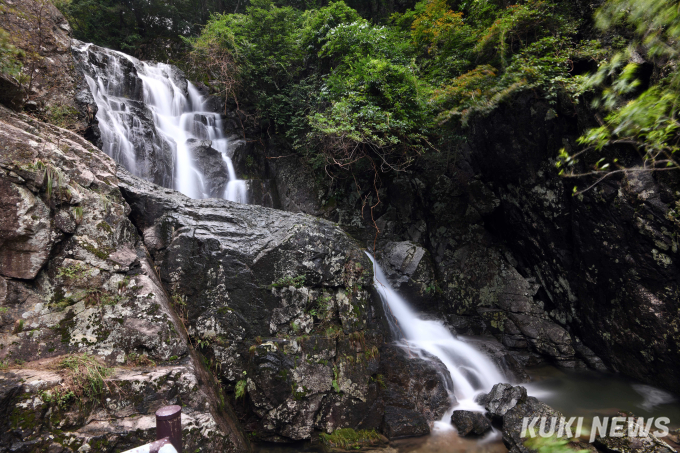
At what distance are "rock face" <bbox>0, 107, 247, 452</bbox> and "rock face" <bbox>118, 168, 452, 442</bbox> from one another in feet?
1.57

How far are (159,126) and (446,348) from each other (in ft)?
30.6

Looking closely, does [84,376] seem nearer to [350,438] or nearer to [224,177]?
[350,438]

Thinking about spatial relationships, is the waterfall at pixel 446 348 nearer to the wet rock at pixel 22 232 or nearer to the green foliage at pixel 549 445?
the green foliage at pixel 549 445

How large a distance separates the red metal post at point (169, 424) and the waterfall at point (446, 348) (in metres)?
5.01

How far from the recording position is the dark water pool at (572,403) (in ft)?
16.6

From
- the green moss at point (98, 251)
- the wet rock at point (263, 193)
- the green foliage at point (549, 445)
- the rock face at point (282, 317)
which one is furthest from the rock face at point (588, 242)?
the green moss at point (98, 251)

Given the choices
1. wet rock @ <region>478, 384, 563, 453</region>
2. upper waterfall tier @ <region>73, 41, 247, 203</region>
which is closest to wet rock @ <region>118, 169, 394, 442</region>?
wet rock @ <region>478, 384, 563, 453</region>

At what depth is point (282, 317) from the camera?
5.32 meters

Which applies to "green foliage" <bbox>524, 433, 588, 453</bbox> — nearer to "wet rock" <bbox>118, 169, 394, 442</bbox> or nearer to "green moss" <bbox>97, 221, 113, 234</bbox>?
"wet rock" <bbox>118, 169, 394, 442</bbox>

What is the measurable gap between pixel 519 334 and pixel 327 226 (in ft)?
19.7

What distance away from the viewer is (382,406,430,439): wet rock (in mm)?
5246

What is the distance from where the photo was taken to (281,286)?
17.8ft

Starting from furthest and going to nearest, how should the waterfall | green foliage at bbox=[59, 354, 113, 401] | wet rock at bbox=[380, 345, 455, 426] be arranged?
the waterfall
wet rock at bbox=[380, 345, 455, 426]
green foliage at bbox=[59, 354, 113, 401]

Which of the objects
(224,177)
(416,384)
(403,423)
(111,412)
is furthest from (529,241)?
(111,412)
